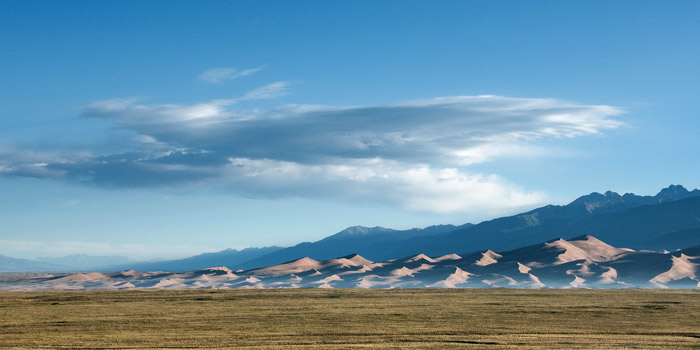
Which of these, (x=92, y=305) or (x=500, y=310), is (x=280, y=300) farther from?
(x=500, y=310)

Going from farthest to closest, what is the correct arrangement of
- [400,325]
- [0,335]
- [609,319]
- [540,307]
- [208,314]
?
[540,307] → [208,314] → [609,319] → [400,325] → [0,335]

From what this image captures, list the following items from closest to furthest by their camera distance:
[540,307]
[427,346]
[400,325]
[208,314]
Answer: [427,346] → [400,325] → [208,314] → [540,307]

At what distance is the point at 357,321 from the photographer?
2502 inches

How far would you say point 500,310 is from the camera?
74.2 meters

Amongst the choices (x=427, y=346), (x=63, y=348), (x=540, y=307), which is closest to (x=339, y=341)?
(x=427, y=346)

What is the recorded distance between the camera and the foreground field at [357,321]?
48.8 m

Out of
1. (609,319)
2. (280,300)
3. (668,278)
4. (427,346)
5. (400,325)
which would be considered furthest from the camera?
(668,278)

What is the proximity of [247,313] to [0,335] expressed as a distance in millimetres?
25280

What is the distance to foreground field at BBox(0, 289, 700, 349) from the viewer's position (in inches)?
1923

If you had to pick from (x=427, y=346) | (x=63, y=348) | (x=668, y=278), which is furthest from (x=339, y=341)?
(x=668, y=278)

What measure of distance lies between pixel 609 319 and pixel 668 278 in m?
150

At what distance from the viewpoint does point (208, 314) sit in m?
72.0

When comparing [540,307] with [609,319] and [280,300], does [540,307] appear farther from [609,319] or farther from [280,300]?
→ [280,300]

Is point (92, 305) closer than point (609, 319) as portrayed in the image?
No
